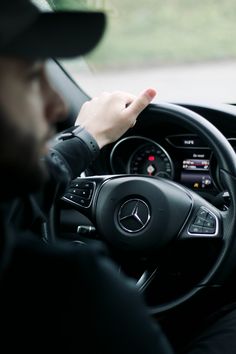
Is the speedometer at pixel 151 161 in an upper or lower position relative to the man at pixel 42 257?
lower

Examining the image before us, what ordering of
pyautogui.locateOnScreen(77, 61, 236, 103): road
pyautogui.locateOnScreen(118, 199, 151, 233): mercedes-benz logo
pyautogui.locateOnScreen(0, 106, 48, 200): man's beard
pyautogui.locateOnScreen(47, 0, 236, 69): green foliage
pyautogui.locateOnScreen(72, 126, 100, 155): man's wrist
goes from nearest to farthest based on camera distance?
pyautogui.locateOnScreen(0, 106, 48, 200): man's beard → pyautogui.locateOnScreen(72, 126, 100, 155): man's wrist → pyautogui.locateOnScreen(118, 199, 151, 233): mercedes-benz logo → pyautogui.locateOnScreen(77, 61, 236, 103): road → pyautogui.locateOnScreen(47, 0, 236, 69): green foliage

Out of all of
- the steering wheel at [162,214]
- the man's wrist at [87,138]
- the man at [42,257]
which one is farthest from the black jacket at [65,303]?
the steering wheel at [162,214]

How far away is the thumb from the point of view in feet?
6.39

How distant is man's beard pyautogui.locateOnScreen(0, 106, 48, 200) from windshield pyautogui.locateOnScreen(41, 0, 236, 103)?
379 centimetres

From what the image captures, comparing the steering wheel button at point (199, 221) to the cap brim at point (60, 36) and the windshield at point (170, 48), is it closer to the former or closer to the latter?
the cap brim at point (60, 36)

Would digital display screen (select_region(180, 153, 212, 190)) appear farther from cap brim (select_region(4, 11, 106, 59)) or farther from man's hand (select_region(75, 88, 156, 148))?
cap brim (select_region(4, 11, 106, 59))

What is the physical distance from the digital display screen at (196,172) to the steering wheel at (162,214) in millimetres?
300

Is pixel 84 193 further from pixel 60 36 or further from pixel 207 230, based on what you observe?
pixel 60 36

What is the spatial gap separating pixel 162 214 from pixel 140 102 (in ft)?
1.16

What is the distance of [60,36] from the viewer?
1.01 m

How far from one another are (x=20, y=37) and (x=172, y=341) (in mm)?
1498

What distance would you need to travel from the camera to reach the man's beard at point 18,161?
935 mm

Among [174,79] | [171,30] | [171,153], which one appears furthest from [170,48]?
[171,153]

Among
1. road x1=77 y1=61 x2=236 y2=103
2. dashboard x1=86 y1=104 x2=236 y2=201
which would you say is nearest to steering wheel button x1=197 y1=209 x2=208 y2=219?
dashboard x1=86 y1=104 x2=236 y2=201
